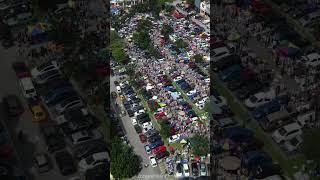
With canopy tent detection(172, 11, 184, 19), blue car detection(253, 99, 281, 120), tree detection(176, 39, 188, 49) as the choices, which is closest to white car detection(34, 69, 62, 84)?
tree detection(176, 39, 188, 49)

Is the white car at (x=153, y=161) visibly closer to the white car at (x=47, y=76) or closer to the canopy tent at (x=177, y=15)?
the white car at (x=47, y=76)

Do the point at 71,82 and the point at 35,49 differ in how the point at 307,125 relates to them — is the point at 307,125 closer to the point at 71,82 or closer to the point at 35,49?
the point at 71,82

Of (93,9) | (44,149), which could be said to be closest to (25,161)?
(44,149)

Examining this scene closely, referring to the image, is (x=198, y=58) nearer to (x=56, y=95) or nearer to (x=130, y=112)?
(x=130, y=112)

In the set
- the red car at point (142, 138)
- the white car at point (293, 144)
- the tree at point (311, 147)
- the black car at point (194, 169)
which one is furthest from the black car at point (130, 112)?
the tree at point (311, 147)

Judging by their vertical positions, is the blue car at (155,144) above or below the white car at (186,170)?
above
